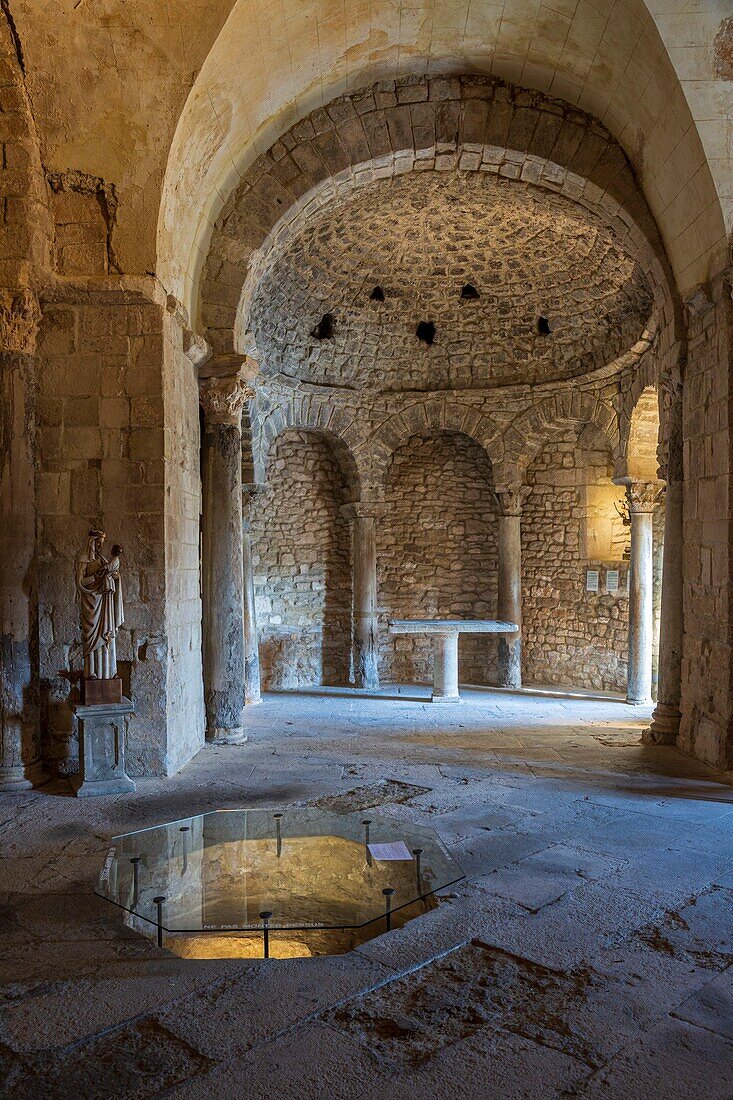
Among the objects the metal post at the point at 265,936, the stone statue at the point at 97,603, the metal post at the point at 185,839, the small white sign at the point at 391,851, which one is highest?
the stone statue at the point at 97,603

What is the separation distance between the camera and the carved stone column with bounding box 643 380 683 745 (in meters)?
7.02

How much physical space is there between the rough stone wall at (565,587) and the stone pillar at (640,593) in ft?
2.87

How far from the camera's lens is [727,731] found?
5.88 m

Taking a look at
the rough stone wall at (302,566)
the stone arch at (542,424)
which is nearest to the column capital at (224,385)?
the rough stone wall at (302,566)

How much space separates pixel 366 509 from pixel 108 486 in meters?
6.39

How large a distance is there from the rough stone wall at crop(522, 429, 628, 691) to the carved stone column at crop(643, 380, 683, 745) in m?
4.31

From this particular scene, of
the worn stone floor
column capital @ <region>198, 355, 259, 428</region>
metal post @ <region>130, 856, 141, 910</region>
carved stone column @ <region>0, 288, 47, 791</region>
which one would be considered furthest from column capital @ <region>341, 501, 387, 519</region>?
metal post @ <region>130, 856, 141, 910</region>

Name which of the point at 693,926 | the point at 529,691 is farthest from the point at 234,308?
the point at 529,691

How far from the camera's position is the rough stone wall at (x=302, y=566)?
39.4ft

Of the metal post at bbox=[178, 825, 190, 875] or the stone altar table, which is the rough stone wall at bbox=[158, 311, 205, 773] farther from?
the stone altar table

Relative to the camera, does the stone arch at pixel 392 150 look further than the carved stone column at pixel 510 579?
No

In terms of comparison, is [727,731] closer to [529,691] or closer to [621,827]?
[621,827]

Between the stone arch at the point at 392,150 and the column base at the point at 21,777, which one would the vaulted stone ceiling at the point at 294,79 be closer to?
the stone arch at the point at 392,150

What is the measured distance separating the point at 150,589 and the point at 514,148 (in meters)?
5.12
